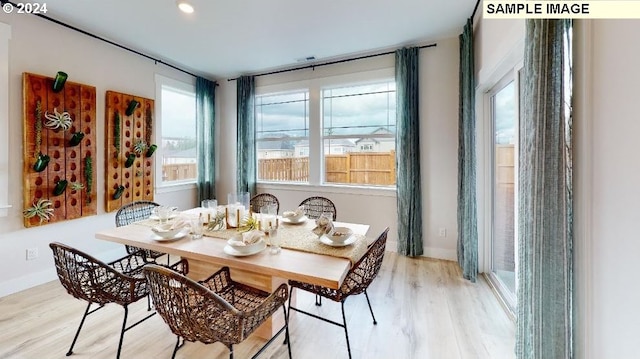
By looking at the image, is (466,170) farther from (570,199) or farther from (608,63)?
(608,63)

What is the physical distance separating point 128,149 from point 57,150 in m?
0.75

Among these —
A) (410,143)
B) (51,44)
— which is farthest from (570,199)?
(51,44)

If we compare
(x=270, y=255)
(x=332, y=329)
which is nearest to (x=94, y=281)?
(x=270, y=255)

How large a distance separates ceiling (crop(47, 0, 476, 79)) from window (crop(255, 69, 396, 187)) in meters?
0.49

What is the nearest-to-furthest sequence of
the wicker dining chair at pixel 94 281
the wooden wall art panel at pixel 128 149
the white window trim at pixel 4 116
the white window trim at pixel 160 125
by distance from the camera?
the wicker dining chair at pixel 94 281 → the white window trim at pixel 4 116 → the wooden wall art panel at pixel 128 149 → the white window trim at pixel 160 125

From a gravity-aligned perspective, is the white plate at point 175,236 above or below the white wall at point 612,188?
below

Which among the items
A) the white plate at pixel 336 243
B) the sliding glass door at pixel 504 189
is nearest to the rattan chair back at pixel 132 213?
the white plate at pixel 336 243

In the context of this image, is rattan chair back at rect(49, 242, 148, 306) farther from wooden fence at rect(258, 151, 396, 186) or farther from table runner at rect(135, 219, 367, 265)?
wooden fence at rect(258, 151, 396, 186)

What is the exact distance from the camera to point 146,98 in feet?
12.5

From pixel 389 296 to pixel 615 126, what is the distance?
2.12 meters

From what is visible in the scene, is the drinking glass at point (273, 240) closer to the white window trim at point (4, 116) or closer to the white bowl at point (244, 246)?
the white bowl at point (244, 246)

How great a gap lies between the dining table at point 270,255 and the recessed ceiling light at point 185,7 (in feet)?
6.71

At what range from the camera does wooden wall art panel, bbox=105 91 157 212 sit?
340 centimetres

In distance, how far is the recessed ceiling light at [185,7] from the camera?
2594 mm
